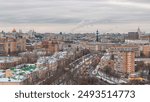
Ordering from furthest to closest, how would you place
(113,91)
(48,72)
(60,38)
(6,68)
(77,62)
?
1. (60,38)
2. (77,62)
3. (48,72)
4. (6,68)
5. (113,91)

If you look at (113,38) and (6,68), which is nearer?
(6,68)

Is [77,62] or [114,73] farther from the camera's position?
[77,62]

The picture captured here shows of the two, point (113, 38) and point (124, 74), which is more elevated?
point (113, 38)

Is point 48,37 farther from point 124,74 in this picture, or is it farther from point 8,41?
point 124,74

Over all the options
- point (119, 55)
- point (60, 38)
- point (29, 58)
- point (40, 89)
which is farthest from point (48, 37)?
point (40, 89)

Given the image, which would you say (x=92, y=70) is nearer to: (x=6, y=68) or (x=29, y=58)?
(x=29, y=58)

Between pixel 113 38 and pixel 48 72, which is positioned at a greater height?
pixel 113 38

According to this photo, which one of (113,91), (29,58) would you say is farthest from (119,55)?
(113,91)

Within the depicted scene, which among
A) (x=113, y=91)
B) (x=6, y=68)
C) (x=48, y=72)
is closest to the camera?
(x=113, y=91)

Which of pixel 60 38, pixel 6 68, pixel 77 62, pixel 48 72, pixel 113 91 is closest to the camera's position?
pixel 113 91
